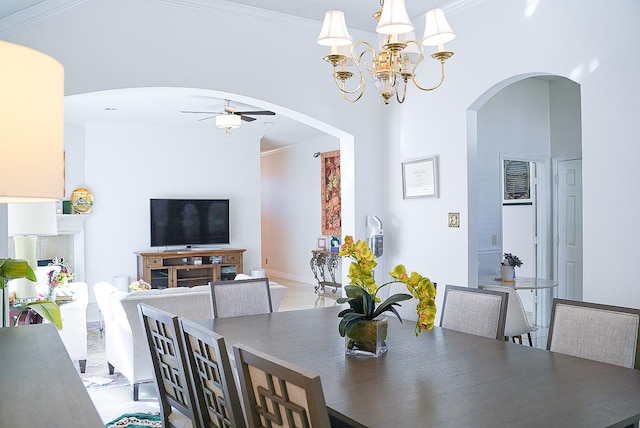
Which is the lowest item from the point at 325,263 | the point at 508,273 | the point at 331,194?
the point at 325,263

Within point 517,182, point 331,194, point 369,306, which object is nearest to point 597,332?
point 369,306

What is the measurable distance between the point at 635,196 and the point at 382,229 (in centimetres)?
243

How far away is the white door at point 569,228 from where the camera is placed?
598cm

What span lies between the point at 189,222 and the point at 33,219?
19.3 feet

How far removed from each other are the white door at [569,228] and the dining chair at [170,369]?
16.1 ft

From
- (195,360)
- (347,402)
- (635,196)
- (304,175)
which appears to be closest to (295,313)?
(195,360)

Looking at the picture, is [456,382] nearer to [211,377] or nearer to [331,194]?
[211,377]

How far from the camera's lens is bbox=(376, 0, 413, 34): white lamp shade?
2660 mm

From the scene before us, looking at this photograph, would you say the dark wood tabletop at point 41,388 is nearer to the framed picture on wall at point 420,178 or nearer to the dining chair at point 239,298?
the dining chair at point 239,298

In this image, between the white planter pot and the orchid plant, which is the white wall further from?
the orchid plant

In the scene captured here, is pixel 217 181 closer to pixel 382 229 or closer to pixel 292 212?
pixel 292 212

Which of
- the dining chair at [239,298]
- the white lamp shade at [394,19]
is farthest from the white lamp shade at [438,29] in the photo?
the dining chair at [239,298]

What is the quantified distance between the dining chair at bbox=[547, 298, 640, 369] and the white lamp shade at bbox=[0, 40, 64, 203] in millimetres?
2152

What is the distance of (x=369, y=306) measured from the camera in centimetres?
233
